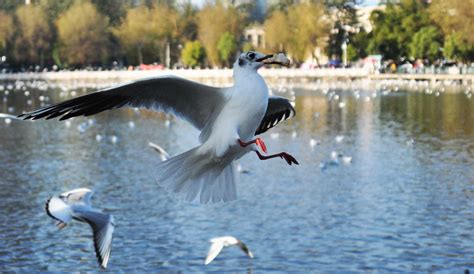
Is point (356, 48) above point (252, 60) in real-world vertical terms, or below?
below

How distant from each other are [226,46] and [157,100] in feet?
269

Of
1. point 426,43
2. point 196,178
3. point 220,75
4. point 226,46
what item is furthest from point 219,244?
point 226,46

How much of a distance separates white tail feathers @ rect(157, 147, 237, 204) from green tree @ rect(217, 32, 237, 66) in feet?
268

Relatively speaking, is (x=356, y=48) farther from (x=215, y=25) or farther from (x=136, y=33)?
(x=136, y=33)

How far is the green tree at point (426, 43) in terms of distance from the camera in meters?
69.4

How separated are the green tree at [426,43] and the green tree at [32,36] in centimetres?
3629

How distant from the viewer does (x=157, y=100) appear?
7395 millimetres

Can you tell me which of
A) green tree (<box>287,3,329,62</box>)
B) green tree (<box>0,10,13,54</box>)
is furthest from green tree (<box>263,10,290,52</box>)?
green tree (<box>0,10,13,54</box>)

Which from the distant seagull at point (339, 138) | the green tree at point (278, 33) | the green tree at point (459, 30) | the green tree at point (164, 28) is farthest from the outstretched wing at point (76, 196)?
the green tree at point (164, 28)

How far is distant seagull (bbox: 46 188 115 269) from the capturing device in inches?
358

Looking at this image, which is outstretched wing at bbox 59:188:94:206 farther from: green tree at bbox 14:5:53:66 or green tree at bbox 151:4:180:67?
green tree at bbox 151:4:180:67

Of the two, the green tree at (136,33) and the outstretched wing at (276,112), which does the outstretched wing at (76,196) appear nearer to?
the outstretched wing at (276,112)

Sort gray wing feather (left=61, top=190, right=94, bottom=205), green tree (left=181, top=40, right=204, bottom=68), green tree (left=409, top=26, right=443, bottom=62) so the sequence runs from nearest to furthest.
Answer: gray wing feather (left=61, top=190, right=94, bottom=205)
green tree (left=409, top=26, right=443, bottom=62)
green tree (left=181, top=40, right=204, bottom=68)

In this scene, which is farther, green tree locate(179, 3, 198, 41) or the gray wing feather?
green tree locate(179, 3, 198, 41)
